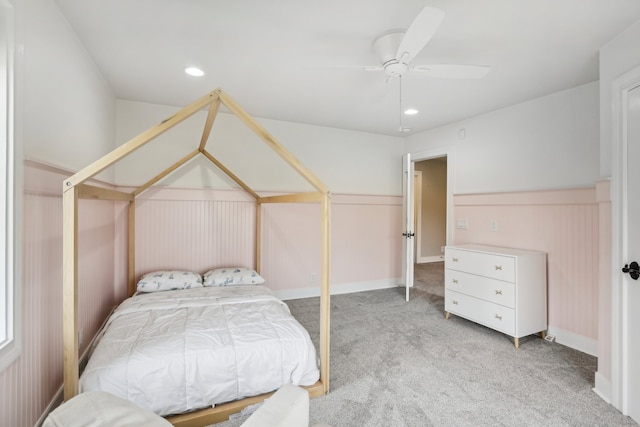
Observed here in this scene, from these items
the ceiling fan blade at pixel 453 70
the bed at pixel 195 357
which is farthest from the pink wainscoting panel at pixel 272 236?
the ceiling fan blade at pixel 453 70

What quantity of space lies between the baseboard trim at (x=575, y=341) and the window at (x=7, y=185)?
3.82 m

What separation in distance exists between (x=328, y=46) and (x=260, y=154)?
1.92 metres

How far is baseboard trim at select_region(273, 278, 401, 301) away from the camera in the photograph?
383cm

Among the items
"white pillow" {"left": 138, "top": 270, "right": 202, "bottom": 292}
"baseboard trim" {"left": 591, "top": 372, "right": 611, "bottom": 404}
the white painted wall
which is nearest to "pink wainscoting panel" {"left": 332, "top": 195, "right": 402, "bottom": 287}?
the white painted wall

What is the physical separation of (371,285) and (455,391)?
2.45m

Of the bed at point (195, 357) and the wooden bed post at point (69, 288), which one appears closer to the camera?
the wooden bed post at point (69, 288)

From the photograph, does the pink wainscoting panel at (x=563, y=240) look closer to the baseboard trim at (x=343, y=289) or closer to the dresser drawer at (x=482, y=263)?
the dresser drawer at (x=482, y=263)

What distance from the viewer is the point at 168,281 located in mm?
2814

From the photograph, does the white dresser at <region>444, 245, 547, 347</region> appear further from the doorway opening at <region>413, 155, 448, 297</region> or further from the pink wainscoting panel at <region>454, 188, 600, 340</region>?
the doorway opening at <region>413, 155, 448, 297</region>

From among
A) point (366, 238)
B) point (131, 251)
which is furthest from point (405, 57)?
point (131, 251)

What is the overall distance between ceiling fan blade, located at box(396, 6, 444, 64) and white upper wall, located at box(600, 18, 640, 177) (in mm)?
1318

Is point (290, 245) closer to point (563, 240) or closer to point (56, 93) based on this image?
point (56, 93)

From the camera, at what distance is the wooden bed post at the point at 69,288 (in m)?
1.37

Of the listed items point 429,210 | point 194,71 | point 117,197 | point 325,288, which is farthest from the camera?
point 429,210
